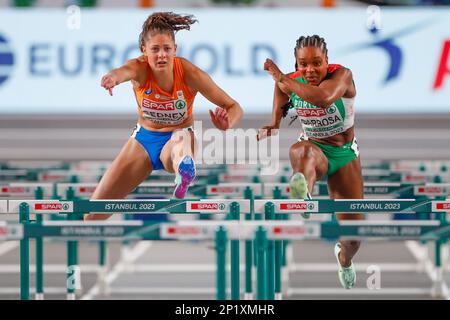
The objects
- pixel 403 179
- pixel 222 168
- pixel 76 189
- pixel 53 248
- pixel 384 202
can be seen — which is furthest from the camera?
pixel 53 248

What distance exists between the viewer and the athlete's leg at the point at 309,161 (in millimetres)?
5527

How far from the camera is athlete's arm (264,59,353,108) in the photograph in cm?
521

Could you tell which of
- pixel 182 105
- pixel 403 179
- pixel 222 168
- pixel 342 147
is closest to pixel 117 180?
pixel 182 105

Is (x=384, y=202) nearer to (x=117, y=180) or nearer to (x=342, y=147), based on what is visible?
(x=342, y=147)

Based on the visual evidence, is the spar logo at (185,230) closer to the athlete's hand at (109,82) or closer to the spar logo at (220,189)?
the athlete's hand at (109,82)

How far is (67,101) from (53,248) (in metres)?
1.69

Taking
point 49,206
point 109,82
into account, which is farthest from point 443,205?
point 49,206

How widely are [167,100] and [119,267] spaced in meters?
4.44

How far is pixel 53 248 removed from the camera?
37.2 feet

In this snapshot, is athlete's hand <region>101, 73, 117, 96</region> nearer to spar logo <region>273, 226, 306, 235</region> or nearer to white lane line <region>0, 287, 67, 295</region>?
spar logo <region>273, 226, 306, 235</region>

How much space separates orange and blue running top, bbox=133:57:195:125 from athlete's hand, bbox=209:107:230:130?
31 centimetres

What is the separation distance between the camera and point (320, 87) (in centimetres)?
536

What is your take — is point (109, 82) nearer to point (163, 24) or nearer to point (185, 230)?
point (163, 24)

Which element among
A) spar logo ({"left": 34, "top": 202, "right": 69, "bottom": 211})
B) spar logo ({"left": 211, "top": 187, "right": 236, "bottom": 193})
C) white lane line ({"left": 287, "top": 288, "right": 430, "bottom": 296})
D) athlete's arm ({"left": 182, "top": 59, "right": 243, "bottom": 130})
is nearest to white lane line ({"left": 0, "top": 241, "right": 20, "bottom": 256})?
white lane line ({"left": 287, "top": 288, "right": 430, "bottom": 296})
